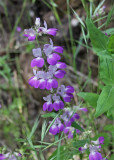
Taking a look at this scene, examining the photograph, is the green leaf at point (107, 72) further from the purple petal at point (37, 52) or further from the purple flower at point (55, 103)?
the purple petal at point (37, 52)

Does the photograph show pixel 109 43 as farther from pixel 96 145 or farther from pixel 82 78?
pixel 82 78

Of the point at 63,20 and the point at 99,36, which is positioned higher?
the point at 63,20

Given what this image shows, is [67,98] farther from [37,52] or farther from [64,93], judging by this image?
[37,52]

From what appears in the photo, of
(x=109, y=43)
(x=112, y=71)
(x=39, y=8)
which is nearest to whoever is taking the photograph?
(x=109, y=43)

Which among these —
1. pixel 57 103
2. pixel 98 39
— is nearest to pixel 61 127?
pixel 57 103

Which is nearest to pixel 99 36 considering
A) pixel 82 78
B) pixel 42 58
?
pixel 42 58

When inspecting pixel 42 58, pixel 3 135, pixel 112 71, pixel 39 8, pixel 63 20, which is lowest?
pixel 3 135
